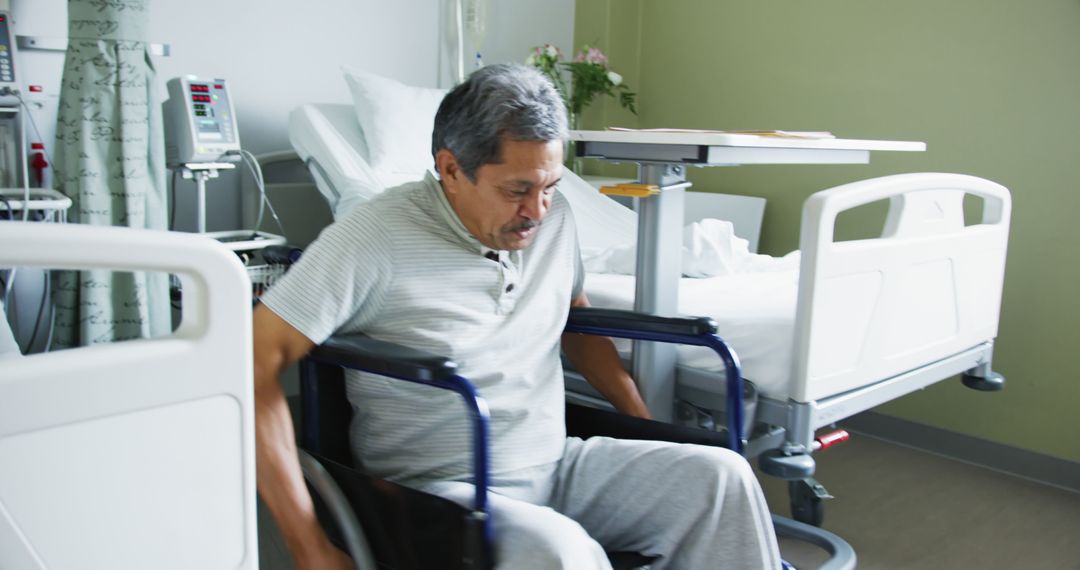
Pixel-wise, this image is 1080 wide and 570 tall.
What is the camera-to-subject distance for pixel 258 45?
293 cm

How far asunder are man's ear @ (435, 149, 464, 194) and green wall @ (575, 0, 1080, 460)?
204 cm

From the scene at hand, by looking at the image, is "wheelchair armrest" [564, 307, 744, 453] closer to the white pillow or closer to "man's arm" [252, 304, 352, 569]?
"man's arm" [252, 304, 352, 569]

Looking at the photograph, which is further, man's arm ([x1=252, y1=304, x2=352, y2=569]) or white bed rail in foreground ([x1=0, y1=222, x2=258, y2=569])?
man's arm ([x1=252, y1=304, x2=352, y2=569])

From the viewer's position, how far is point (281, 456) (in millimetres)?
1247

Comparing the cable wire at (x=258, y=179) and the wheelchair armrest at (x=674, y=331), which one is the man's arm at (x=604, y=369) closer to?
the wheelchair armrest at (x=674, y=331)

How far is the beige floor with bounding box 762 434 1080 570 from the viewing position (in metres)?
2.23

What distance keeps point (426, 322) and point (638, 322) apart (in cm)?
40

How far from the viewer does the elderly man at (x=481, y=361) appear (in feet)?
4.20

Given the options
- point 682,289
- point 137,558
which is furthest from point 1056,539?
point 137,558

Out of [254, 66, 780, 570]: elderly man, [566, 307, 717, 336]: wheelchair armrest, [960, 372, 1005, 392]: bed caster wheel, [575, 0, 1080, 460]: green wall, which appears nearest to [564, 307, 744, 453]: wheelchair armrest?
[566, 307, 717, 336]: wheelchair armrest

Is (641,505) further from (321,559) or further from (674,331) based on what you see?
(321,559)

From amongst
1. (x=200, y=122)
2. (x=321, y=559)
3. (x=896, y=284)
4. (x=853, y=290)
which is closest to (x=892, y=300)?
(x=896, y=284)

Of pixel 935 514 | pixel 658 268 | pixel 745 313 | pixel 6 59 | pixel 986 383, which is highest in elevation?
pixel 6 59

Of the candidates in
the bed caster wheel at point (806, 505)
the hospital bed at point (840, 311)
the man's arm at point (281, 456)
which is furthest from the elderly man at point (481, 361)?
the bed caster wheel at point (806, 505)
